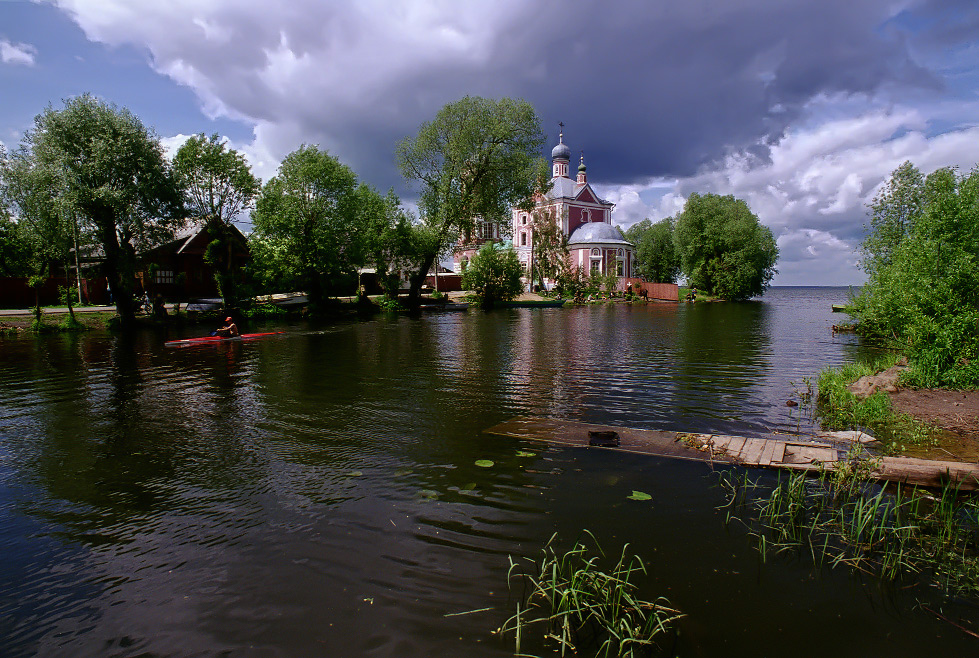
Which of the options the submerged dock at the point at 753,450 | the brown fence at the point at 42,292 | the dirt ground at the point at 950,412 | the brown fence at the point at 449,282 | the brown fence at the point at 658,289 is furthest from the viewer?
the brown fence at the point at 449,282

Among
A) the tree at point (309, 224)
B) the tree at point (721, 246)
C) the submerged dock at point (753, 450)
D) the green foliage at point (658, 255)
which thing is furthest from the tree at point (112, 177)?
the green foliage at point (658, 255)

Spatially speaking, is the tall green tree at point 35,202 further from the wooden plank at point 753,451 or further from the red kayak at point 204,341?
the wooden plank at point 753,451

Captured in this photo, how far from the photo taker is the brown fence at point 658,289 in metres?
66.2

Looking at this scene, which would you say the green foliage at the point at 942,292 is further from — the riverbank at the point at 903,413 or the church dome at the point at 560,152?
the church dome at the point at 560,152

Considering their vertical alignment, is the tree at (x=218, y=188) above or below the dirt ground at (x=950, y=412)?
above

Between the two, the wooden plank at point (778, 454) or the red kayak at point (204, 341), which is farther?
the red kayak at point (204, 341)

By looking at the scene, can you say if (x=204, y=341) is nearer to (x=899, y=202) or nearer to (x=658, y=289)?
(x=899, y=202)

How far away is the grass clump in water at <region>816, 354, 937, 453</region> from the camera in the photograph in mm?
8898

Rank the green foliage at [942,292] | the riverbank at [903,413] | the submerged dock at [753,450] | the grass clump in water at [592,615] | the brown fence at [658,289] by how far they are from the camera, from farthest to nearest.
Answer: the brown fence at [658,289]
the green foliage at [942,292]
the riverbank at [903,413]
the submerged dock at [753,450]
the grass clump in water at [592,615]

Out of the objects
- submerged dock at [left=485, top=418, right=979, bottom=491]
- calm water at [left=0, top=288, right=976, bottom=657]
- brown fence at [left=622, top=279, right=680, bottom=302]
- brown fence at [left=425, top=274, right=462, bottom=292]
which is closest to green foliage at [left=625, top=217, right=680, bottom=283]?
brown fence at [left=622, top=279, right=680, bottom=302]

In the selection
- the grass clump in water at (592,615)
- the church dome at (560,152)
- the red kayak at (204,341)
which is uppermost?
the church dome at (560,152)

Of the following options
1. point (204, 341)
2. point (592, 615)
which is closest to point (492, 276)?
point (204, 341)

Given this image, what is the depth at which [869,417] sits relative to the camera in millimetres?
10109

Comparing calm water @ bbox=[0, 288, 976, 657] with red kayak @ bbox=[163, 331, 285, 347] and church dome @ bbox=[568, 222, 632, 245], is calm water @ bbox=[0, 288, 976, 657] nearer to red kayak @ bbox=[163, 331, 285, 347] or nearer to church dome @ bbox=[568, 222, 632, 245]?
red kayak @ bbox=[163, 331, 285, 347]
